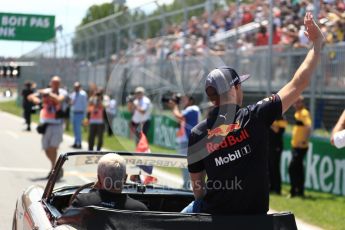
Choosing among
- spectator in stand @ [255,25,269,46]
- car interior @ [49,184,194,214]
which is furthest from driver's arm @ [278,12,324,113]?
spectator in stand @ [255,25,269,46]

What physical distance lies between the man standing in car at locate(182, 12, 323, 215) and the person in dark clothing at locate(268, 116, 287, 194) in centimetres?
825

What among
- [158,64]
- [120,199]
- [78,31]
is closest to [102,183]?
[120,199]

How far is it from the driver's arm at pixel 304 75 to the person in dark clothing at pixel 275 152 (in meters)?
8.20

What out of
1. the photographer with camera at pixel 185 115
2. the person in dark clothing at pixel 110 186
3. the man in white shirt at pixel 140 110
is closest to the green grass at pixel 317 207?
the photographer with camera at pixel 185 115

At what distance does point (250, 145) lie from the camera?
4.61 m

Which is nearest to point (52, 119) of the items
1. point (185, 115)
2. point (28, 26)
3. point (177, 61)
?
point (185, 115)

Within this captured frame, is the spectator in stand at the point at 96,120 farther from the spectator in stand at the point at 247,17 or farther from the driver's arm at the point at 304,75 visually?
the driver's arm at the point at 304,75

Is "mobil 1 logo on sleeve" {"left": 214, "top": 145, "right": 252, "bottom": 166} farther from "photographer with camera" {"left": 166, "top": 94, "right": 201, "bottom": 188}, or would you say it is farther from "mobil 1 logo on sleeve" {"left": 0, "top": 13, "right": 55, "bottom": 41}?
"mobil 1 logo on sleeve" {"left": 0, "top": 13, "right": 55, "bottom": 41}

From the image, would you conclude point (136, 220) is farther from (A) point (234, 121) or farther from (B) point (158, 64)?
(B) point (158, 64)

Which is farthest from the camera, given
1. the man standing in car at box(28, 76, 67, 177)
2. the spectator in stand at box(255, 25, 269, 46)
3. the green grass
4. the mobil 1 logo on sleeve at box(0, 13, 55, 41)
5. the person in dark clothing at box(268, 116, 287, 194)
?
the mobil 1 logo on sleeve at box(0, 13, 55, 41)

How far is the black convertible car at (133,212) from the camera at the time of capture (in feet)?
14.7

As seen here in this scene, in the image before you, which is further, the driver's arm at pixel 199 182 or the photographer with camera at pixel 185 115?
the photographer with camera at pixel 185 115

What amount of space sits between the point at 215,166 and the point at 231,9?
13665 millimetres

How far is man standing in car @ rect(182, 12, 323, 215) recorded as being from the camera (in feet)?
15.1
